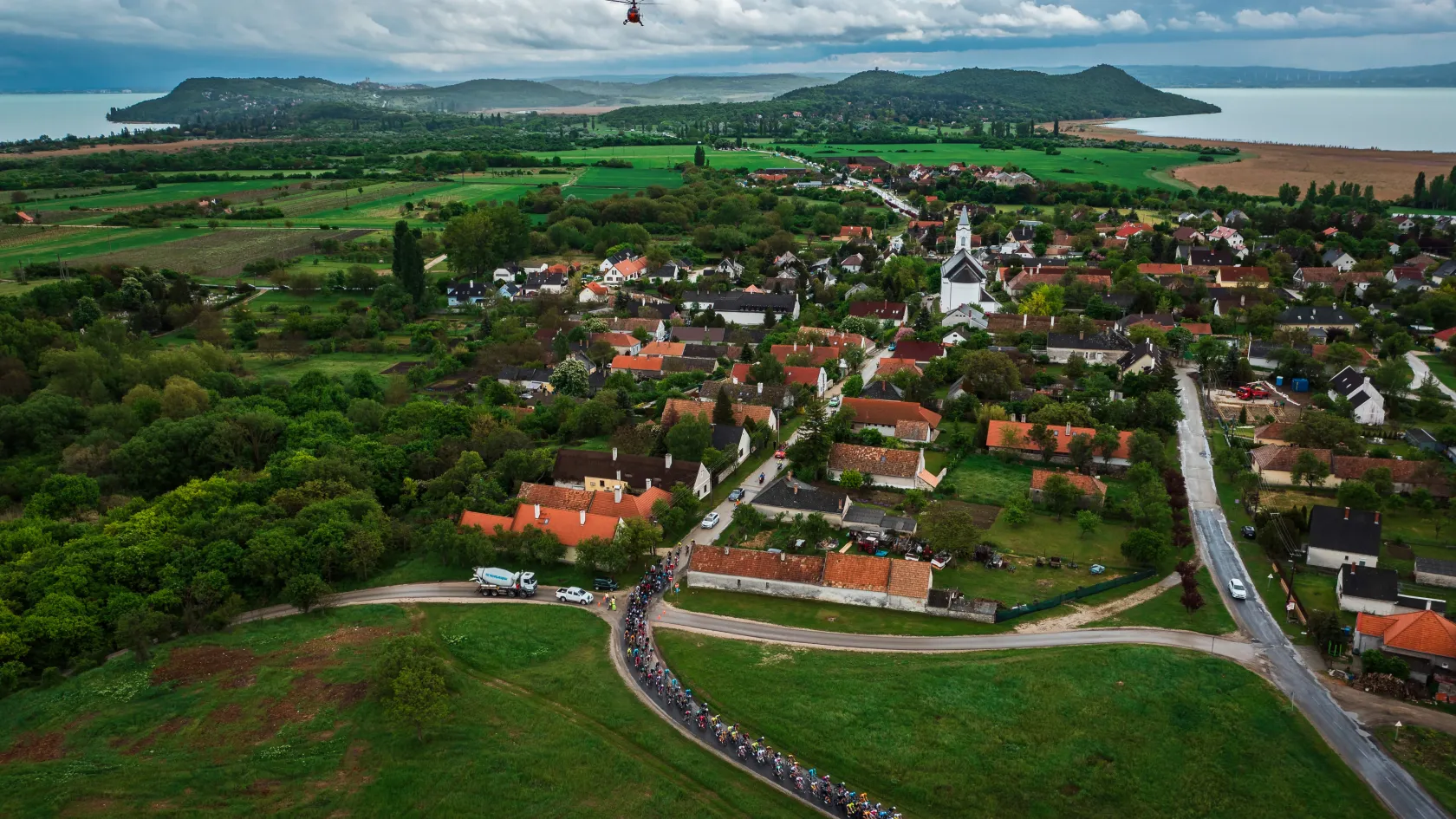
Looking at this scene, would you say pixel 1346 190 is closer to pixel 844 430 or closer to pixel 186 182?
pixel 844 430

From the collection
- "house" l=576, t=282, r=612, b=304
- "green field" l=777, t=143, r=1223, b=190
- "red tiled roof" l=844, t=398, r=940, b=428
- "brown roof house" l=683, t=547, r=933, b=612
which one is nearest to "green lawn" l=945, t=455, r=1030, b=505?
"red tiled roof" l=844, t=398, r=940, b=428

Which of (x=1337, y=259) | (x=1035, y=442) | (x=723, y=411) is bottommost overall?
(x=1035, y=442)

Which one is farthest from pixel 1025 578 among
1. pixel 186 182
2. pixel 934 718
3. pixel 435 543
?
pixel 186 182

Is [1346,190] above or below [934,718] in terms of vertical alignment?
above

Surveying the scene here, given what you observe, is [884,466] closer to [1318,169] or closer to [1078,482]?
[1078,482]

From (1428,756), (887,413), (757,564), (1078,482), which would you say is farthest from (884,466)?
(1428,756)

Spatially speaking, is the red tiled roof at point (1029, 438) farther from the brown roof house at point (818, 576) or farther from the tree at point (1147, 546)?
the brown roof house at point (818, 576)

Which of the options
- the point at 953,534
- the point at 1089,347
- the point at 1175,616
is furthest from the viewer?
the point at 1089,347
